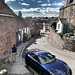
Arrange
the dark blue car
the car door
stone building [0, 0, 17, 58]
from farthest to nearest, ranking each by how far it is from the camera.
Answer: stone building [0, 0, 17, 58] → the car door → the dark blue car

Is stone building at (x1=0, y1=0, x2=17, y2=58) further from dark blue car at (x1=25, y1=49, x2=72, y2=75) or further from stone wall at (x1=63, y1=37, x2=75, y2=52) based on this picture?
stone wall at (x1=63, y1=37, x2=75, y2=52)

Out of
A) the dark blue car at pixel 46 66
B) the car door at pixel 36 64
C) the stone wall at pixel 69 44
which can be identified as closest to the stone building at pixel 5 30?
the dark blue car at pixel 46 66

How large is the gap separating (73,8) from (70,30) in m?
6.06

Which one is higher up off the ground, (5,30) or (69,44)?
(5,30)

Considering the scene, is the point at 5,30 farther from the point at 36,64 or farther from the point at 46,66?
the point at 46,66

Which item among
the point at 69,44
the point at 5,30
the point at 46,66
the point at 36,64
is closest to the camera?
the point at 46,66

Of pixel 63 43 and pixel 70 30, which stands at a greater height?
pixel 70 30

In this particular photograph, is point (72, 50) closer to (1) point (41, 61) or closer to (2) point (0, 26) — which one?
(1) point (41, 61)

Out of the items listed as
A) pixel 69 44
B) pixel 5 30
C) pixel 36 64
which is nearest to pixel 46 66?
pixel 36 64

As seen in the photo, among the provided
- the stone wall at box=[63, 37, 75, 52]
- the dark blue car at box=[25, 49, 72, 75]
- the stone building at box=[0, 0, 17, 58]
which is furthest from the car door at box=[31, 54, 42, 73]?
the stone wall at box=[63, 37, 75, 52]

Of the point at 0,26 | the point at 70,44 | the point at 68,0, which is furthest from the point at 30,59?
the point at 68,0

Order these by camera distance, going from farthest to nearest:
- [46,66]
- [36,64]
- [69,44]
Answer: [69,44] < [36,64] < [46,66]

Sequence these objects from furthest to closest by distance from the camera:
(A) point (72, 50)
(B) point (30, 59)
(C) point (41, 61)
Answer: (A) point (72, 50) < (B) point (30, 59) < (C) point (41, 61)

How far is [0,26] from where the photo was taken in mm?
6359
